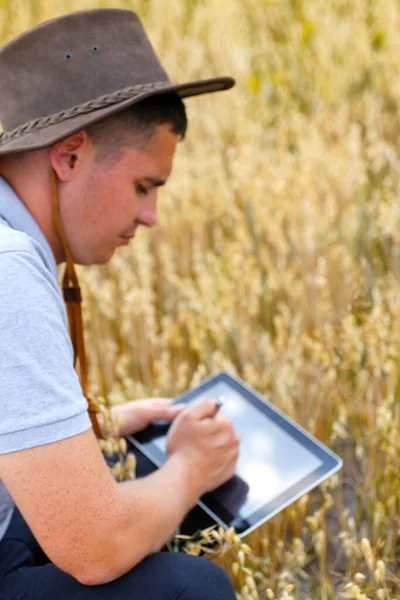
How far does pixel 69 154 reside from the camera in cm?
135

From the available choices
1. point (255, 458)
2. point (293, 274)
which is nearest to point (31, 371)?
point (255, 458)

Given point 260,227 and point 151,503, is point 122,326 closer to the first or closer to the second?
point 260,227

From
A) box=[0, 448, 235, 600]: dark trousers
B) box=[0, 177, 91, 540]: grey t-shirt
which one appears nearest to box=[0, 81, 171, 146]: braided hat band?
box=[0, 177, 91, 540]: grey t-shirt

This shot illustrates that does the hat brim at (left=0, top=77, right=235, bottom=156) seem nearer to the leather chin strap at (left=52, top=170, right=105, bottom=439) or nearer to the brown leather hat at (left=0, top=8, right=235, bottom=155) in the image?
the brown leather hat at (left=0, top=8, right=235, bottom=155)

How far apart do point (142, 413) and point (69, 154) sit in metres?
0.66

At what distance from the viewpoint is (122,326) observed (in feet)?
8.20

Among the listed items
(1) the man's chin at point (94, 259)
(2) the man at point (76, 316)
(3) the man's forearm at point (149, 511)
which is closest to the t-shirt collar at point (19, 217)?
(2) the man at point (76, 316)

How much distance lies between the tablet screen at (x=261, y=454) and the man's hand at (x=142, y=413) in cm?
5

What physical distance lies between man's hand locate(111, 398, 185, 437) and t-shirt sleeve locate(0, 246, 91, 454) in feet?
2.02

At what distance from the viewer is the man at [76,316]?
3.60 feet

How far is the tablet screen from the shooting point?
1568 mm

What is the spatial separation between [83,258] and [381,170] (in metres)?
1.72

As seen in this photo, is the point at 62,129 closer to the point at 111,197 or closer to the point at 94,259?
the point at 111,197

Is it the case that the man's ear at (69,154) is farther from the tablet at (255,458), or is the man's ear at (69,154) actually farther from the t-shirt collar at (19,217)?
the tablet at (255,458)
